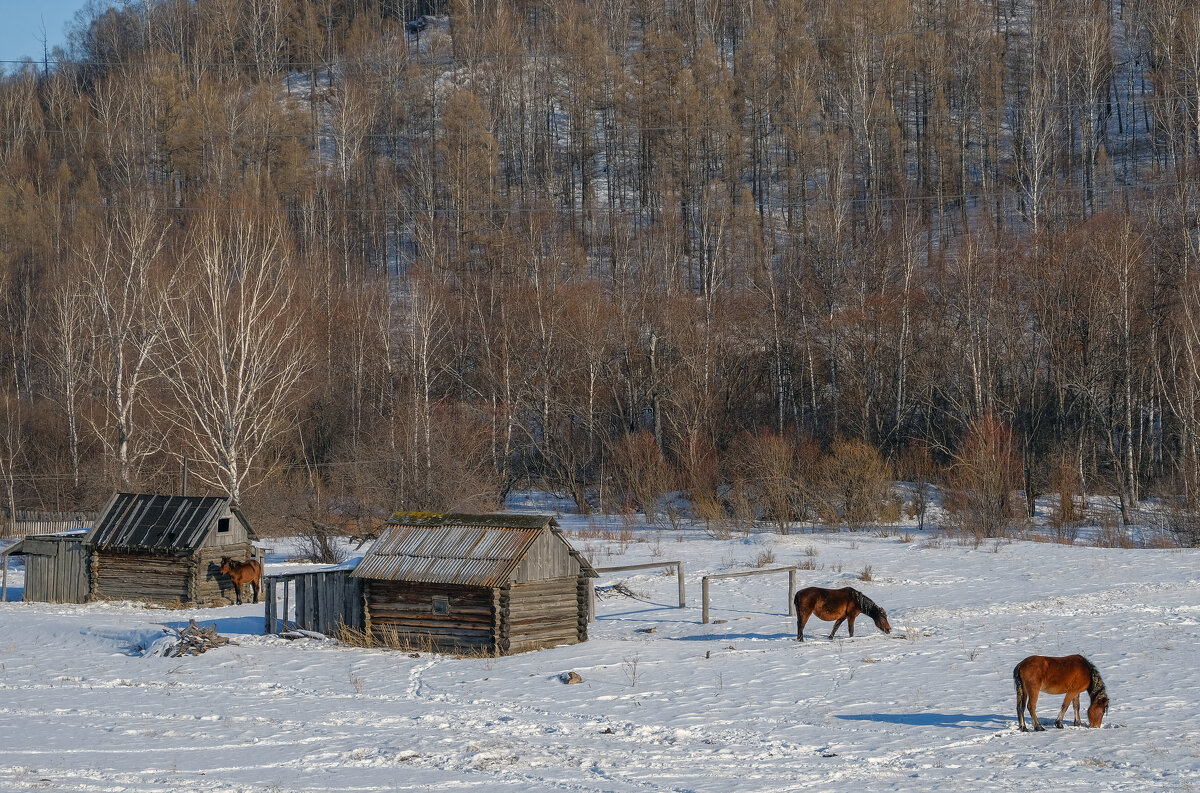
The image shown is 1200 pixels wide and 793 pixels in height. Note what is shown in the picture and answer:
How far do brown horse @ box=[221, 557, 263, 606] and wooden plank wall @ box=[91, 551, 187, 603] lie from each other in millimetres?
985

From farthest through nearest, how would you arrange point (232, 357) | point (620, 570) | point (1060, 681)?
point (232, 357)
point (620, 570)
point (1060, 681)

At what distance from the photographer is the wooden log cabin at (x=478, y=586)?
2108cm

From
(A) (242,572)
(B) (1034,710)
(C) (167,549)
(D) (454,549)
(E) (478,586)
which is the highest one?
(D) (454,549)

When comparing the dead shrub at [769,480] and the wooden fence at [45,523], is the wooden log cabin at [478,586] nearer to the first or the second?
the dead shrub at [769,480]

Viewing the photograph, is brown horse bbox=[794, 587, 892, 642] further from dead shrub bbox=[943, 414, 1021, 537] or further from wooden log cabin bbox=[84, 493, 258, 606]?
dead shrub bbox=[943, 414, 1021, 537]

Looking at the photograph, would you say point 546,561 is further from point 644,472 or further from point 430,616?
→ point 644,472

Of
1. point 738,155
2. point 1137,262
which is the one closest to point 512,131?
point 738,155

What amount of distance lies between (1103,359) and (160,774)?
41.9 meters

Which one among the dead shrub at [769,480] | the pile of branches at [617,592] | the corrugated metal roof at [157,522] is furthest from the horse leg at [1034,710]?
the dead shrub at [769,480]

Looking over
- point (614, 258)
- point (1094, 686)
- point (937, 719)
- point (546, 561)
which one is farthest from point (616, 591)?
point (614, 258)

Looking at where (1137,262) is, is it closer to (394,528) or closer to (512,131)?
(394,528)

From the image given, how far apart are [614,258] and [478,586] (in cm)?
3858

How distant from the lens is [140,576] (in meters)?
30.9

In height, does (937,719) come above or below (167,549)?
→ above
